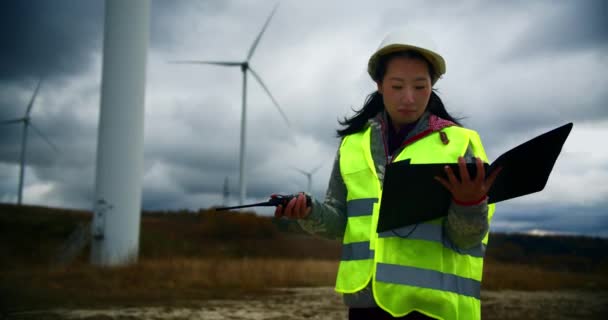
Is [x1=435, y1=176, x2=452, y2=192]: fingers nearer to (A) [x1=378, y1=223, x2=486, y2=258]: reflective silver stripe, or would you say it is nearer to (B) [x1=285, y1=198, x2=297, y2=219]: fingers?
(A) [x1=378, y1=223, x2=486, y2=258]: reflective silver stripe

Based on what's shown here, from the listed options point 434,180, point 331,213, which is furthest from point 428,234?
point 331,213

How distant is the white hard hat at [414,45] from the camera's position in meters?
2.42

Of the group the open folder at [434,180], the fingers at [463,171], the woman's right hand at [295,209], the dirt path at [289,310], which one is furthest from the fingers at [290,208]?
the dirt path at [289,310]

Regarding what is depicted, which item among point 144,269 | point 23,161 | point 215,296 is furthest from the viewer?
point 23,161

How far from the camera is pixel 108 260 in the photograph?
1697 cm

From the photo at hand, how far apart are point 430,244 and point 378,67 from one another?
35.9 inches

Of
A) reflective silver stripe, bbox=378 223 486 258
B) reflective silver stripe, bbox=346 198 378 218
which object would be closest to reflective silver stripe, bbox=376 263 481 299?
reflective silver stripe, bbox=378 223 486 258

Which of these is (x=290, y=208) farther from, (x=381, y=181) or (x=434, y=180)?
(x=434, y=180)

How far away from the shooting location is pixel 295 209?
7.88 ft

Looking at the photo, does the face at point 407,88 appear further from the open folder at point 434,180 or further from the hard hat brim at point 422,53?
the open folder at point 434,180

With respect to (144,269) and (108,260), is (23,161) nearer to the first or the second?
(108,260)

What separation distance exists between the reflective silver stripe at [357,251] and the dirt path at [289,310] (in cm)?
604

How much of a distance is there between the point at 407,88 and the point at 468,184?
0.58 m

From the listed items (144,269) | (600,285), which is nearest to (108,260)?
(144,269)
